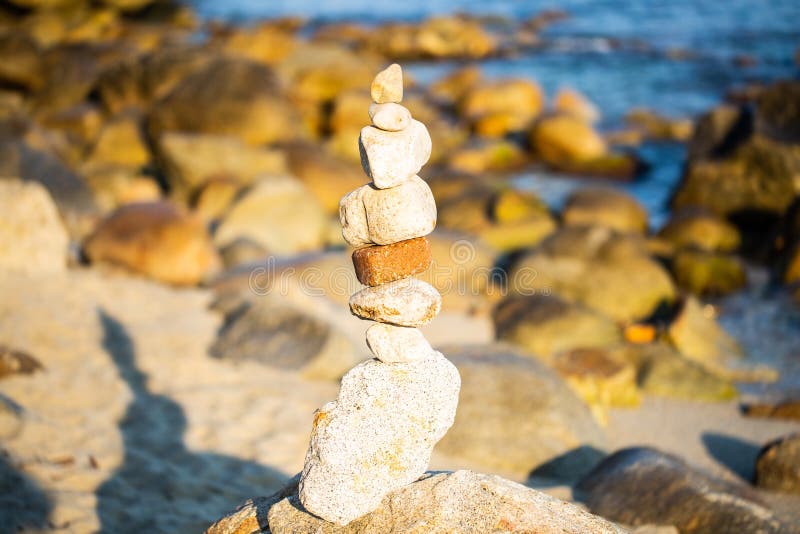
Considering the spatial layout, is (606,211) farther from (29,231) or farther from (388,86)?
(388,86)

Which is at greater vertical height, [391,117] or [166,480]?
[391,117]

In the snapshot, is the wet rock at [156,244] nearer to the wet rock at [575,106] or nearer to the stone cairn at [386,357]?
the stone cairn at [386,357]

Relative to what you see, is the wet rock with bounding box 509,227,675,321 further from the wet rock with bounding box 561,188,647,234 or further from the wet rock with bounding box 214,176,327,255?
the wet rock with bounding box 214,176,327,255

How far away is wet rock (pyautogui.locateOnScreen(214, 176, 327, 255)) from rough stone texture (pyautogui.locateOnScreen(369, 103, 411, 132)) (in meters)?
8.14

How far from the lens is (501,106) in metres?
21.7

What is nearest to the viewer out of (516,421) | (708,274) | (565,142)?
(516,421)

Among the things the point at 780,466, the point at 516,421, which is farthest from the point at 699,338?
the point at 516,421

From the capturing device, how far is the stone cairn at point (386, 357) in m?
3.45

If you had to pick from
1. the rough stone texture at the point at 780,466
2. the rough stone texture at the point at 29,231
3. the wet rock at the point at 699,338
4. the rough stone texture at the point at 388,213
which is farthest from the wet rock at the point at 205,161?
the rough stone texture at the point at 388,213

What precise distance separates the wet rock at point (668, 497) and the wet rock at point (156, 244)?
5.94 meters

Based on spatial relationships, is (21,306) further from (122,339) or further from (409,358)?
(409,358)

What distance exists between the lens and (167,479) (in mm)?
5547

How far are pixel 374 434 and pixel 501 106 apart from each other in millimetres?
19110

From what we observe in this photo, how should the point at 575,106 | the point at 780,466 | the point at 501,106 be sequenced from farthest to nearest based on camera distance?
the point at 575,106, the point at 501,106, the point at 780,466
